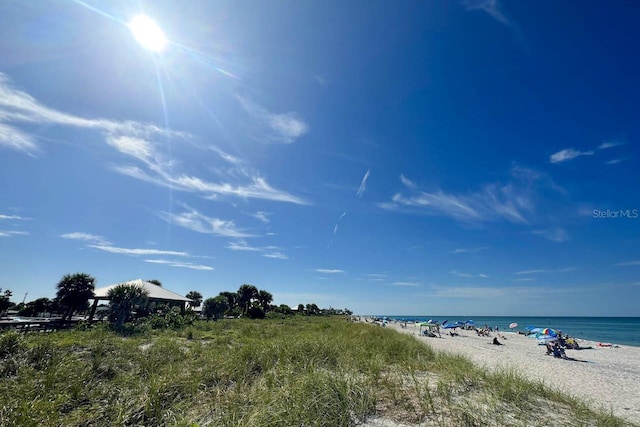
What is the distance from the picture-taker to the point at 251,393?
6.33m

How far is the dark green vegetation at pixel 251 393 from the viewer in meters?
5.32

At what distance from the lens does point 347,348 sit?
1155 cm

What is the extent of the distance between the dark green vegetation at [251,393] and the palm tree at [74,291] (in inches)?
792

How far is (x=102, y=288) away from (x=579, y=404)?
38.3 metres

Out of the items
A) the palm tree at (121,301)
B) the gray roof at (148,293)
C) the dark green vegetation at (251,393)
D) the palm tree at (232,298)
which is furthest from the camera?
the palm tree at (232,298)

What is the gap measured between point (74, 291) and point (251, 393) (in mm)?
28655

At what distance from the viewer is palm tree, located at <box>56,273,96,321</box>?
24625mm

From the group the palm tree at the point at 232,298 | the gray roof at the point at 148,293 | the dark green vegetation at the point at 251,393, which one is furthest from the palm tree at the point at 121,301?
the palm tree at the point at 232,298

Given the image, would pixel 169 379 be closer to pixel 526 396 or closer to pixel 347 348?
pixel 347 348

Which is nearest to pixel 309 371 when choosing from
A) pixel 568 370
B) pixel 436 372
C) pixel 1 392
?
pixel 436 372

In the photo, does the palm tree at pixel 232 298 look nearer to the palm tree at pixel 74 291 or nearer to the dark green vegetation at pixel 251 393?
the palm tree at pixel 74 291

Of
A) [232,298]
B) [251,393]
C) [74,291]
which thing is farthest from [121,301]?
[232,298]

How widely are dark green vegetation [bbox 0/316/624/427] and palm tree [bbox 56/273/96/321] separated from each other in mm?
20115

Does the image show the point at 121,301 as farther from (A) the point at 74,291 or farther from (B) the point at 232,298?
(B) the point at 232,298
